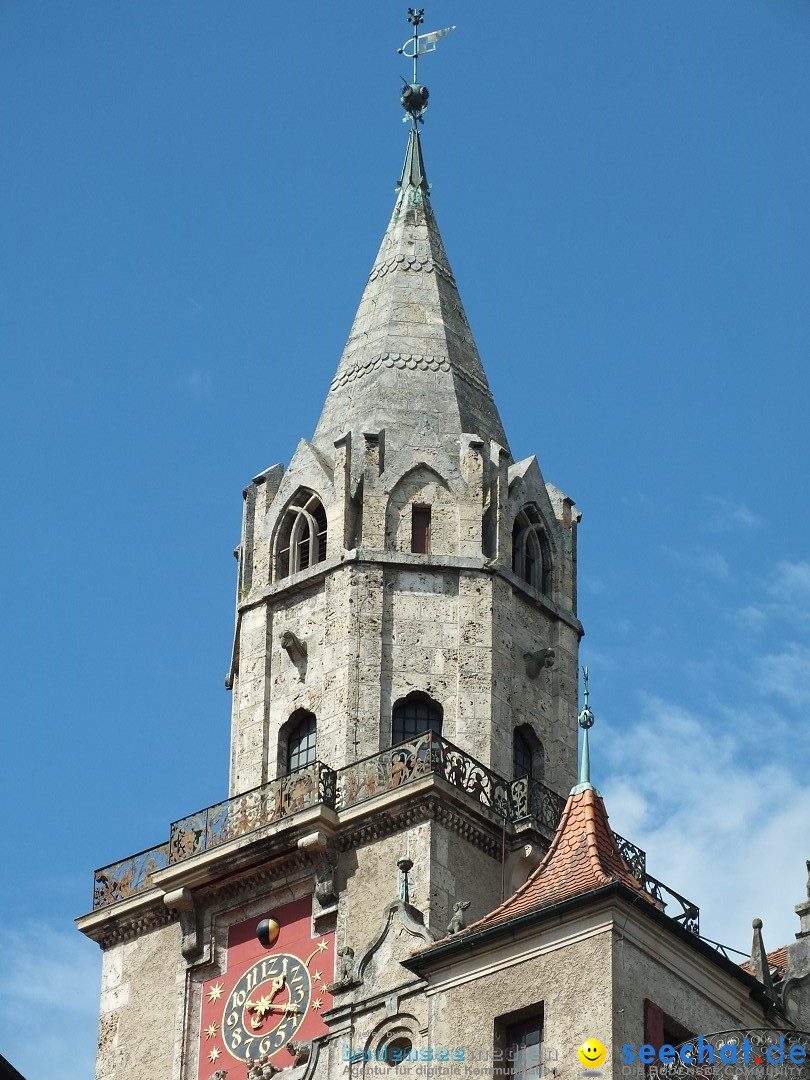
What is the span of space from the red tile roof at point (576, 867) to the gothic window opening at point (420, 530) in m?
10.9

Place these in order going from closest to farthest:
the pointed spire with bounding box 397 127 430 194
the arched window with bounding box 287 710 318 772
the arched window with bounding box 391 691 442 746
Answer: the arched window with bounding box 391 691 442 746 → the arched window with bounding box 287 710 318 772 → the pointed spire with bounding box 397 127 430 194

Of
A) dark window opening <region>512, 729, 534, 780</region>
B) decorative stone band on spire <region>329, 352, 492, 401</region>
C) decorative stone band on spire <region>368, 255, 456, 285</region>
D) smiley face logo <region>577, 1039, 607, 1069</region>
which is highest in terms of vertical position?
decorative stone band on spire <region>368, 255, 456, 285</region>

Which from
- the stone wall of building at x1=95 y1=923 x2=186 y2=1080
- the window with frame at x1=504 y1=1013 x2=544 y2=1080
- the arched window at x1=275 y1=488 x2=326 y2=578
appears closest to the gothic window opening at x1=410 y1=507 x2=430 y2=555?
the arched window at x1=275 y1=488 x2=326 y2=578

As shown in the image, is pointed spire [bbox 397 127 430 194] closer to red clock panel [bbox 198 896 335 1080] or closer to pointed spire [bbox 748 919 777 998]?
red clock panel [bbox 198 896 335 1080]

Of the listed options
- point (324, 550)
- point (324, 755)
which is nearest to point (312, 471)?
point (324, 550)

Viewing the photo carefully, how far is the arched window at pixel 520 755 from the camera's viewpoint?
58.2m

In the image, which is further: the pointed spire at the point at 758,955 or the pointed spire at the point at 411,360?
the pointed spire at the point at 411,360

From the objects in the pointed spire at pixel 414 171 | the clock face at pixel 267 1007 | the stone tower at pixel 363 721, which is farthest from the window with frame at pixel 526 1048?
the pointed spire at pixel 414 171

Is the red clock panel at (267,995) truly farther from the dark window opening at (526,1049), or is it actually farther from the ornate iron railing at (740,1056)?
the ornate iron railing at (740,1056)

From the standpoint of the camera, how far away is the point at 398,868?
174ft

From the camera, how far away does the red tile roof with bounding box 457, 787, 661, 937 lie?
1818 inches

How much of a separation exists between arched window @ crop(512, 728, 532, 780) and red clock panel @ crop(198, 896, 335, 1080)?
513 centimetres

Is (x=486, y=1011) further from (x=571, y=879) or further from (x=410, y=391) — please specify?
(x=410, y=391)

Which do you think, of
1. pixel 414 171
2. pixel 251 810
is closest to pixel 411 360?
pixel 414 171
